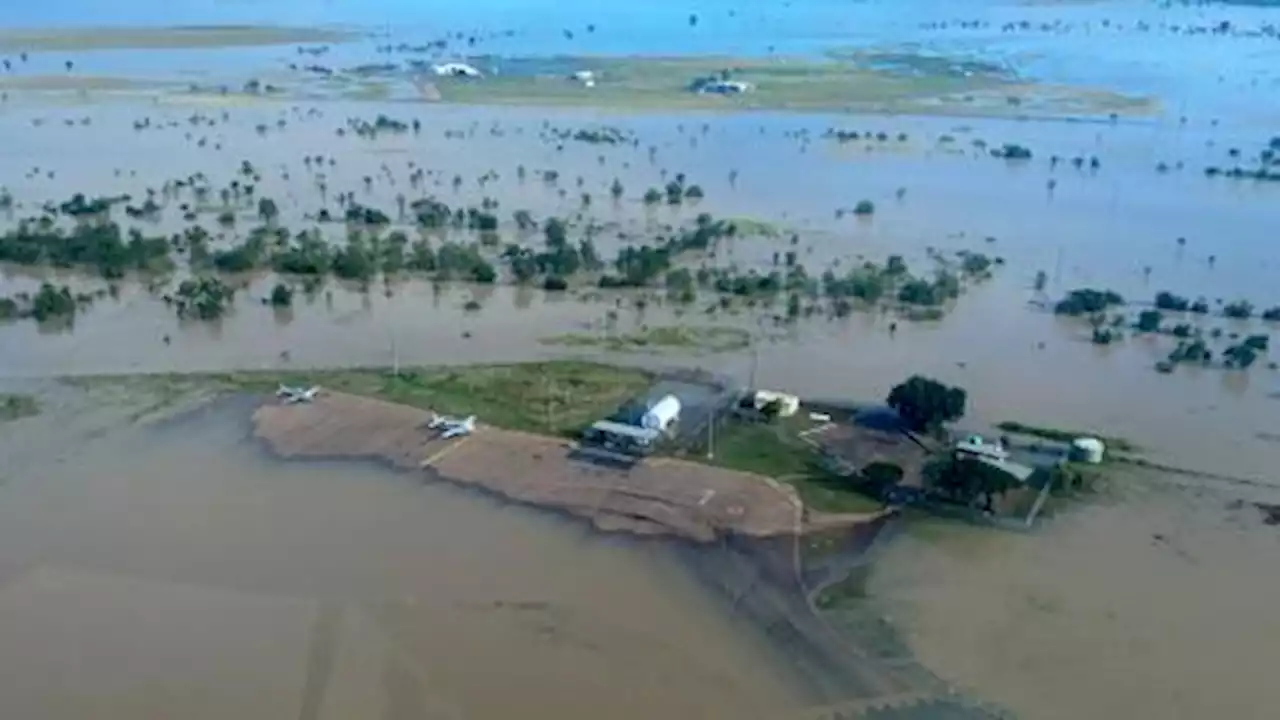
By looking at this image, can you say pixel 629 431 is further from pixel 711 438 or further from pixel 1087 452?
pixel 1087 452

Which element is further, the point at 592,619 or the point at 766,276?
the point at 766,276

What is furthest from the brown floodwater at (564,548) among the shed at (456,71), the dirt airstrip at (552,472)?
the shed at (456,71)

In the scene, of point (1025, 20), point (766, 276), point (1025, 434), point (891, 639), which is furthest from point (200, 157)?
point (1025, 20)

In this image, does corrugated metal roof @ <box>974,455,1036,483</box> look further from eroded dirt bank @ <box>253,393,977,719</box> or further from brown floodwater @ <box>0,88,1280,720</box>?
eroded dirt bank @ <box>253,393,977,719</box>

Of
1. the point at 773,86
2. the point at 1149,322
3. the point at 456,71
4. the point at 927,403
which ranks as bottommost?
the point at 1149,322

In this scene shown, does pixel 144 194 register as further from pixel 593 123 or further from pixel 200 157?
pixel 593 123

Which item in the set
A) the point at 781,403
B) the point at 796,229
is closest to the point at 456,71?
the point at 796,229

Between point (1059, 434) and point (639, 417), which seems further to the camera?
point (1059, 434)
